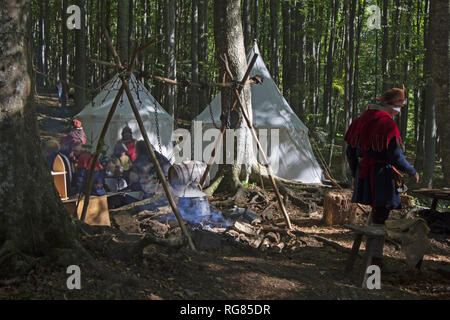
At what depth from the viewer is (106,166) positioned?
25.5ft

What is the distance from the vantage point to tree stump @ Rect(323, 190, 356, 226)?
21.3 feet

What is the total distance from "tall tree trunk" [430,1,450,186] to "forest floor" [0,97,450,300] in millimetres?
1413

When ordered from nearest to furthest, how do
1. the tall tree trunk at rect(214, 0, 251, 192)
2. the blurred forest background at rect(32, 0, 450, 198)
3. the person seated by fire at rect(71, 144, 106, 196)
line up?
the person seated by fire at rect(71, 144, 106, 196)
the tall tree trunk at rect(214, 0, 251, 192)
the blurred forest background at rect(32, 0, 450, 198)

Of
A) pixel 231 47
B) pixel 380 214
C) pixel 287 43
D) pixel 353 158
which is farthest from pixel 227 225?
pixel 287 43

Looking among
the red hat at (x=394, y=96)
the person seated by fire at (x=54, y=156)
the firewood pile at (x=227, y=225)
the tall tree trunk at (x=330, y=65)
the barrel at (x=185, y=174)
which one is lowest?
the firewood pile at (x=227, y=225)

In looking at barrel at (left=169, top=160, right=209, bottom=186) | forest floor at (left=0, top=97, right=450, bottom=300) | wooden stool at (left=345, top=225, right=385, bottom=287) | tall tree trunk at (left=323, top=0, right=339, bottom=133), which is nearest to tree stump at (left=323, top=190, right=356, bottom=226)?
forest floor at (left=0, top=97, right=450, bottom=300)

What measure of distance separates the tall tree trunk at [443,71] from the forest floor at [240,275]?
141 centimetres

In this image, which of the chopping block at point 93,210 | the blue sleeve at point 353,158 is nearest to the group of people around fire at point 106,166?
the chopping block at point 93,210

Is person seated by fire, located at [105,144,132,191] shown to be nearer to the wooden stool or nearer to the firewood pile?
the firewood pile

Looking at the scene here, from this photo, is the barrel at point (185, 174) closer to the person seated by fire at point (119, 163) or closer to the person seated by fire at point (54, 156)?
the person seated by fire at point (119, 163)

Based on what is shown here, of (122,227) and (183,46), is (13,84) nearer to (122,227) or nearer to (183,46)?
(122,227)

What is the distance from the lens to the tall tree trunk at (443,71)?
5.04 meters

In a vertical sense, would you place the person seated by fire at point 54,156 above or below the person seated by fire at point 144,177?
above

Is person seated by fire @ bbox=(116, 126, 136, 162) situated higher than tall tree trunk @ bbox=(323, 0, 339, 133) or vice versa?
tall tree trunk @ bbox=(323, 0, 339, 133)
